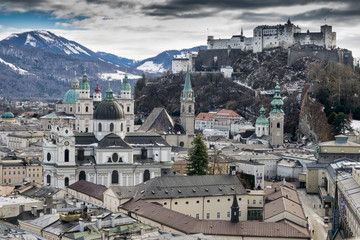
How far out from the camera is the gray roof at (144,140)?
8044 cm

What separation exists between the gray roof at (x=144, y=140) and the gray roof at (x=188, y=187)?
15913 millimetres

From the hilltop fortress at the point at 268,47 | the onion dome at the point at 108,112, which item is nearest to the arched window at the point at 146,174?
the onion dome at the point at 108,112

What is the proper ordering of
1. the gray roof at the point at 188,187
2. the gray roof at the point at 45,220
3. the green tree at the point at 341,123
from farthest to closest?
1. the green tree at the point at 341,123
2. the gray roof at the point at 188,187
3. the gray roof at the point at 45,220

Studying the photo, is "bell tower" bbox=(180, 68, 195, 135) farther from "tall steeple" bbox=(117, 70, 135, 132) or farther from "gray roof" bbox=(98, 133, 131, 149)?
"gray roof" bbox=(98, 133, 131, 149)

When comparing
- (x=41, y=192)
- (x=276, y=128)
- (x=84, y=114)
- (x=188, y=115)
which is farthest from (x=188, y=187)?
(x=276, y=128)

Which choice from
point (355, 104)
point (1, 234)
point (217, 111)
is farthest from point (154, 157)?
point (217, 111)

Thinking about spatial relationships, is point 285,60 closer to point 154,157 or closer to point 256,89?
point 256,89

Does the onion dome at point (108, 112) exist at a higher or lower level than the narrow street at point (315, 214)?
higher

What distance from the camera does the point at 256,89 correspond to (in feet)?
481

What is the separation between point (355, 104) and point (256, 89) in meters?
33.9

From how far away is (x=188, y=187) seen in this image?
62.9m

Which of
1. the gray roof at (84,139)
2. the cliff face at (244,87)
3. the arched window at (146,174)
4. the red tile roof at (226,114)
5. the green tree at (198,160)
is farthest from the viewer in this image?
the cliff face at (244,87)

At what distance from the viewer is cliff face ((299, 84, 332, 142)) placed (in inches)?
4265

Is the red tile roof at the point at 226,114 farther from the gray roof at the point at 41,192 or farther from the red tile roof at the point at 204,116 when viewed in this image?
the gray roof at the point at 41,192
